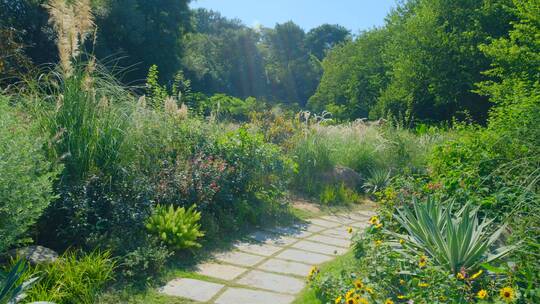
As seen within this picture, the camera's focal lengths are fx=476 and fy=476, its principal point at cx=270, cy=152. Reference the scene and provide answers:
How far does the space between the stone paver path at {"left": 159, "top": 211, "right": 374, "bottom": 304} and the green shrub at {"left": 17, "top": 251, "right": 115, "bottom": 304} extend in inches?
20.3

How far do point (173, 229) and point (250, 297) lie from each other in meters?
1.14

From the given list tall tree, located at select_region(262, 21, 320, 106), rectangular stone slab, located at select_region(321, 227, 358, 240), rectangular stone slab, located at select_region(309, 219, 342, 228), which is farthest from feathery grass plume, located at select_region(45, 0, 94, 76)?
tall tree, located at select_region(262, 21, 320, 106)

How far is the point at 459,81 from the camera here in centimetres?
1402

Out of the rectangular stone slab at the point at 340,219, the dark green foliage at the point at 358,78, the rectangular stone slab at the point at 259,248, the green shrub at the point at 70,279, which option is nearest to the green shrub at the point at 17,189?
the green shrub at the point at 70,279

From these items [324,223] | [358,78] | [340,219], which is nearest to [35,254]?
[324,223]

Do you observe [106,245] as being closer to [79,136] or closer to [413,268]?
[79,136]

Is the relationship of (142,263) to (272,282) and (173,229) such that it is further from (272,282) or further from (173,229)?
(272,282)

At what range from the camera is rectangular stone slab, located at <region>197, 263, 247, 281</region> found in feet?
14.1

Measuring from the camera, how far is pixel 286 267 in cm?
468

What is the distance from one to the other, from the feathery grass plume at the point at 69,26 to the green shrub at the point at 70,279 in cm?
210

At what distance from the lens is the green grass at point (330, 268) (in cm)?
377

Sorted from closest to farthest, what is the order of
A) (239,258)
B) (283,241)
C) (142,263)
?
1. (142,263)
2. (239,258)
3. (283,241)

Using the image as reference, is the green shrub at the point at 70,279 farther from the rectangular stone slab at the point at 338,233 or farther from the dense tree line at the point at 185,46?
the rectangular stone slab at the point at 338,233

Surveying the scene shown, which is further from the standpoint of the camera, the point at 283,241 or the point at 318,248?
the point at 283,241
